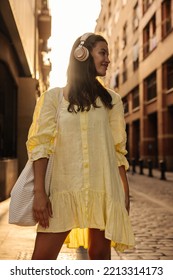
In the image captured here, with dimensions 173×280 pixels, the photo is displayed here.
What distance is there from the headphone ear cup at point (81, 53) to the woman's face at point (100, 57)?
0.05 meters

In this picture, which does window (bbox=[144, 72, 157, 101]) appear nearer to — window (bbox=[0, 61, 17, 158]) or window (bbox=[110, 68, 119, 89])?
window (bbox=[110, 68, 119, 89])

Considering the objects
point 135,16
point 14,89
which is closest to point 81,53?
point 14,89

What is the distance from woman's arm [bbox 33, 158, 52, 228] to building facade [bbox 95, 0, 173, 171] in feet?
50.9

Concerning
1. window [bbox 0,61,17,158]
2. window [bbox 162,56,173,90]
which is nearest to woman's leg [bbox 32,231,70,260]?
window [bbox 0,61,17,158]

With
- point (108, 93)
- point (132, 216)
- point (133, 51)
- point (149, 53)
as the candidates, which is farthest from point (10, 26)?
point (133, 51)

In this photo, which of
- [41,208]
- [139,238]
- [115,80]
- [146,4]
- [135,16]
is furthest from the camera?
[115,80]

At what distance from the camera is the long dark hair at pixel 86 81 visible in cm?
203

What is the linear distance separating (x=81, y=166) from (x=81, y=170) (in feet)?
0.06

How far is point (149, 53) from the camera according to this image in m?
24.7

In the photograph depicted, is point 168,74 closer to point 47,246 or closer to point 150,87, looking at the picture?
point 150,87

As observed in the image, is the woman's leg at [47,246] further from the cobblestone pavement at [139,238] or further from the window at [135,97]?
the window at [135,97]

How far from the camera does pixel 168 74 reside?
2192 cm

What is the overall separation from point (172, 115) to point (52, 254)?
824 inches

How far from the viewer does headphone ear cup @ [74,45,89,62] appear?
2.02 metres
